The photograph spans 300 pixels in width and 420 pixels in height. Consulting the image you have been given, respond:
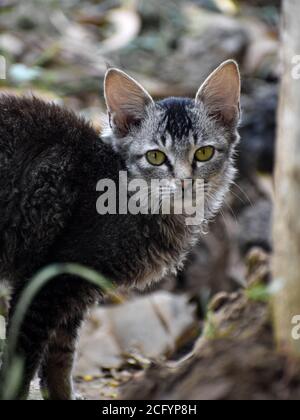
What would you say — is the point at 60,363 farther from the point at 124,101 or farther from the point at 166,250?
the point at 124,101

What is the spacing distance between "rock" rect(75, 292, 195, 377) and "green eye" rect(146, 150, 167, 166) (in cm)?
187

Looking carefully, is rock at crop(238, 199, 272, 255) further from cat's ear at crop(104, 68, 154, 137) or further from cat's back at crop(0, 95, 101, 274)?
cat's back at crop(0, 95, 101, 274)

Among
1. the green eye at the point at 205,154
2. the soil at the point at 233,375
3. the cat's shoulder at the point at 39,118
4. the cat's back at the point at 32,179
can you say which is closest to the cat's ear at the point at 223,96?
the green eye at the point at 205,154

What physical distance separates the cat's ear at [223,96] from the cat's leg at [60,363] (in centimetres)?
168

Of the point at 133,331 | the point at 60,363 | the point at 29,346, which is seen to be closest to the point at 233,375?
the point at 29,346

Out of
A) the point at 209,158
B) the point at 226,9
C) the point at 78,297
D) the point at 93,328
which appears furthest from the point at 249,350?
the point at 226,9

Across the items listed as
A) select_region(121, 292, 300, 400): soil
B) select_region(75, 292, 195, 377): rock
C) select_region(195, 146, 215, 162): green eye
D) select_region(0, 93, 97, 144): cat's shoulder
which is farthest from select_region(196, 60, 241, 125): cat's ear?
select_region(75, 292, 195, 377): rock

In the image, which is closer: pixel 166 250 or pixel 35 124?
pixel 35 124

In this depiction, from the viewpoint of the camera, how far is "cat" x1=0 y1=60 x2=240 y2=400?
4602 mm

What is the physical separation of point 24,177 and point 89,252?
0.61m

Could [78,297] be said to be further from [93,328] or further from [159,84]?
[159,84]

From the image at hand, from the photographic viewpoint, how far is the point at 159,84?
1055 centimetres

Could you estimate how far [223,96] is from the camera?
5.32 meters

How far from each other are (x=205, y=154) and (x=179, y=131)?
23 cm
